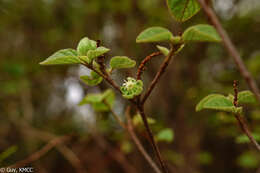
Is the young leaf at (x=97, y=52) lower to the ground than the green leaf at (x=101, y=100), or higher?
higher

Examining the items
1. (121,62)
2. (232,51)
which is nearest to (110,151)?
(121,62)

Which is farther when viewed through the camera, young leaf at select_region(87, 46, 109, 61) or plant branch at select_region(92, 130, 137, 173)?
plant branch at select_region(92, 130, 137, 173)

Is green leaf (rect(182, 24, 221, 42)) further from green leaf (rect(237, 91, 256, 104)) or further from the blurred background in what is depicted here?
the blurred background

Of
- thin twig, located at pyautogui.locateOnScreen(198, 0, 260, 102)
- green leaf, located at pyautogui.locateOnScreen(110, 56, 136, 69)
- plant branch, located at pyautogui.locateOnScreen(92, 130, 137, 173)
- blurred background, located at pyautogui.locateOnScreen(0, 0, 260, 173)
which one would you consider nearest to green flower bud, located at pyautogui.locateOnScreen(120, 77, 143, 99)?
green leaf, located at pyautogui.locateOnScreen(110, 56, 136, 69)

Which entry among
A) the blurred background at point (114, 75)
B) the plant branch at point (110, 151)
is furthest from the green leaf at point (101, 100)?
the blurred background at point (114, 75)

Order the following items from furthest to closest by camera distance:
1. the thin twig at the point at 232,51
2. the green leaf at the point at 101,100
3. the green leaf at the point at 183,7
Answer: the green leaf at the point at 101,100
the green leaf at the point at 183,7
the thin twig at the point at 232,51

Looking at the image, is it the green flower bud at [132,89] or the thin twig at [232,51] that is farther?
the green flower bud at [132,89]

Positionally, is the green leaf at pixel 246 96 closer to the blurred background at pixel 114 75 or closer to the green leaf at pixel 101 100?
the green leaf at pixel 101 100

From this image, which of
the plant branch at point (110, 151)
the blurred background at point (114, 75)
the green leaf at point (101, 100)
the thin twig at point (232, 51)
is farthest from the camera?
the blurred background at point (114, 75)
